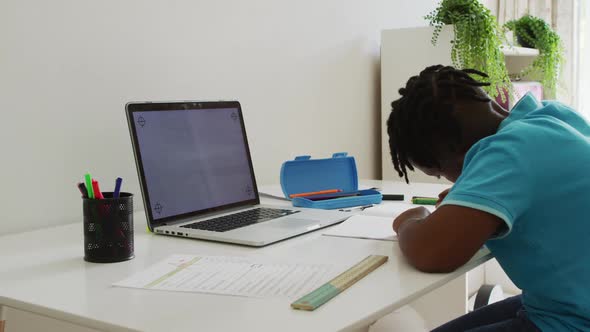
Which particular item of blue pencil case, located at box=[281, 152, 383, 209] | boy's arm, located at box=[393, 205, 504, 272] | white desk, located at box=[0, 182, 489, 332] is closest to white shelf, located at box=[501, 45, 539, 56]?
blue pencil case, located at box=[281, 152, 383, 209]

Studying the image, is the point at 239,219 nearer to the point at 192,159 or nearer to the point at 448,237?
the point at 192,159

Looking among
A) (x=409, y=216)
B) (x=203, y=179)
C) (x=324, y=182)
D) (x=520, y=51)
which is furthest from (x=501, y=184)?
(x=520, y=51)

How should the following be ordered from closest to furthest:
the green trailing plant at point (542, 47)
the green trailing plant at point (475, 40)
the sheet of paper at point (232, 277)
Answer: the sheet of paper at point (232, 277)
the green trailing plant at point (475, 40)
the green trailing plant at point (542, 47)

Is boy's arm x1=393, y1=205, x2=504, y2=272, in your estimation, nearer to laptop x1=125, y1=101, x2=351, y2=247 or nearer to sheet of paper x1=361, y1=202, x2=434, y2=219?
laptop x1=125, y1=101, x2=351, y2=247

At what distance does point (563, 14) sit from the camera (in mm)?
3746

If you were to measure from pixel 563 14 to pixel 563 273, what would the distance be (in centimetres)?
324

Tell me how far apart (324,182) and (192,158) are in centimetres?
44

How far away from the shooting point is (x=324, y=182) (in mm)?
1735

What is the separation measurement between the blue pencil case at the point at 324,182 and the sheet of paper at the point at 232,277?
0.55 meters

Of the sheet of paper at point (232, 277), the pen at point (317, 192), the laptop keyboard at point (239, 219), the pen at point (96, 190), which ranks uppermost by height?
the pen at point (96, 190)

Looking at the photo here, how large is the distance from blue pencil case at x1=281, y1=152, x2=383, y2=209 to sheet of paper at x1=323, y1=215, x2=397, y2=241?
0.53 feet

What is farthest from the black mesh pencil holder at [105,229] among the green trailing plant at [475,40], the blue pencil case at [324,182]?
the green trailing plant at [475,40]

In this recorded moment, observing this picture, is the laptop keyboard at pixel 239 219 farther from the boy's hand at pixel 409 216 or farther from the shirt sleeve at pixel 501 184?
the shirt sleeve at pixel 501 184

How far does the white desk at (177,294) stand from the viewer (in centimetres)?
75
